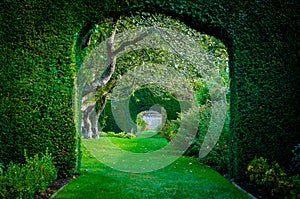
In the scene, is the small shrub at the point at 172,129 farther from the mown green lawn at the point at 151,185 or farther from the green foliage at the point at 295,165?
the green foliage at the point at 295,165

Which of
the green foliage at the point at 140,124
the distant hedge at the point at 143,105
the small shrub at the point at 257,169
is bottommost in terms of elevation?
the green foliage at the point at 140,124

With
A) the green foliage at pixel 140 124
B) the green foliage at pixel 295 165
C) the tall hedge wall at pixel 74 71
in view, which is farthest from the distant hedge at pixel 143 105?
the green foliage at pixel 295 165

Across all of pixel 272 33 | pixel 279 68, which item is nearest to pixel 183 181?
pixel 279 68

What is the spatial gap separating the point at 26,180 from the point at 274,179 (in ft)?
11.1

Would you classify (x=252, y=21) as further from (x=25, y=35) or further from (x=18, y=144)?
(x=18, y=144)

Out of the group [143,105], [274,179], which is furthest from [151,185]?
[143,105]

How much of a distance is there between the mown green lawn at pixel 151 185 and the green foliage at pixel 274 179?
40 cm

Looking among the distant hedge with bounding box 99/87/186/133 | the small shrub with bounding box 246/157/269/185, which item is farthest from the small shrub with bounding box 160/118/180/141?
the small shrub with bounding box 246/157/269/185

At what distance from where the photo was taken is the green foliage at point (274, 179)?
432 centimetres

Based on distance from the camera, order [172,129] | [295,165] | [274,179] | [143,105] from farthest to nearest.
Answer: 1. [143,105]
2. [172,129]
3. [295,165]
4. [274,179]

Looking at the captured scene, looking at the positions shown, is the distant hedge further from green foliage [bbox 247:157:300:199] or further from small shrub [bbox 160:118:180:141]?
green foliage [bbox 247:157:300:199]

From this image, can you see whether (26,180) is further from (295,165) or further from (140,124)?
(140,124)

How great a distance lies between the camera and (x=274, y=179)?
4.88 meters

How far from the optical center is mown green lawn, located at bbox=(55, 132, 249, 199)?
5.34 m
